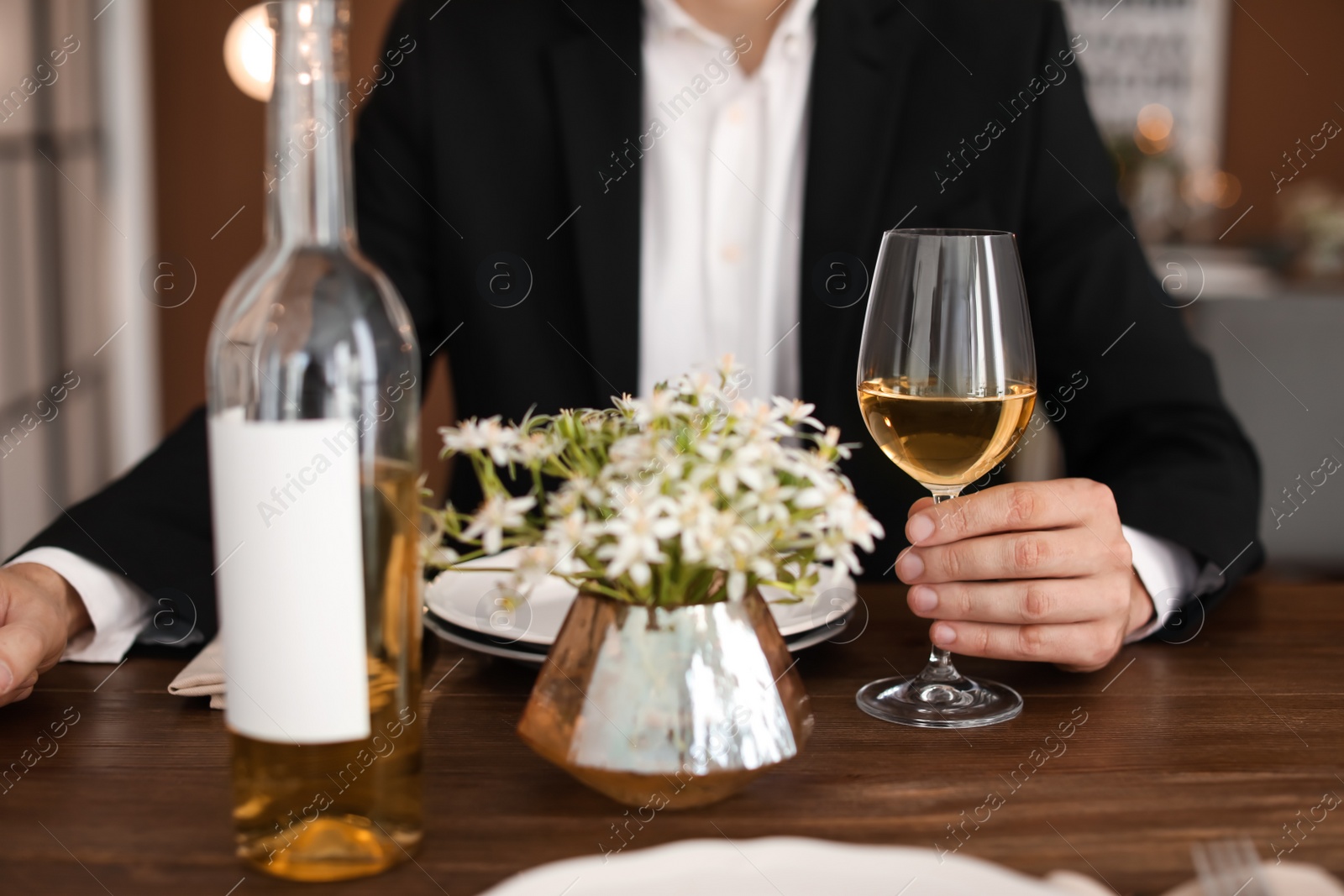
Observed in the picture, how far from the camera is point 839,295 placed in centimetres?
140

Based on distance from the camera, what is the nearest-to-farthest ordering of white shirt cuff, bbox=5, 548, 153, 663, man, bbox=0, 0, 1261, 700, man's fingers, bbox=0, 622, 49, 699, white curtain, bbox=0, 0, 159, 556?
man's fingers, bbox=0, 622, 49, 699, white shirt cuff, bbox=5, 548, 153, 663, man, bbox=0, 0, 1261, 700, white curtain, bbox=0, 0, 159, 556

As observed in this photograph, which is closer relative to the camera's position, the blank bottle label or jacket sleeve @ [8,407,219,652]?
the blank bottle label

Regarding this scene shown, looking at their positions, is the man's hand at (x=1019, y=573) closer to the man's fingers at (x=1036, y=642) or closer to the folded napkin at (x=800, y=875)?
the man's fingers at (x=1036, y=642)

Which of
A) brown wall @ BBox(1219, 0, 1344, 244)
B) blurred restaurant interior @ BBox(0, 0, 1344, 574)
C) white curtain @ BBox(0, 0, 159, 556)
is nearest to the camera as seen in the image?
blurred restaurant interior @ BBox(0, 0, 1344, 574)

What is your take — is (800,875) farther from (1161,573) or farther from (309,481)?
(1161,573)

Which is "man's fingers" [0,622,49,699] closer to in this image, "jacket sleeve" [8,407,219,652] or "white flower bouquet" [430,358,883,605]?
"jacket sleeve" [8,407,219,652]

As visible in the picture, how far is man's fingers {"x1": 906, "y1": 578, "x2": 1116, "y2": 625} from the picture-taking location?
78cm

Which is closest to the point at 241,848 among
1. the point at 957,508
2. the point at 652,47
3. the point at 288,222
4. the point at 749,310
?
the point at 288,222

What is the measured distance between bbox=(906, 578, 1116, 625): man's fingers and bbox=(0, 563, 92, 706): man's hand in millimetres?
545

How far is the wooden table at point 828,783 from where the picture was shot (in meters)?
0.55

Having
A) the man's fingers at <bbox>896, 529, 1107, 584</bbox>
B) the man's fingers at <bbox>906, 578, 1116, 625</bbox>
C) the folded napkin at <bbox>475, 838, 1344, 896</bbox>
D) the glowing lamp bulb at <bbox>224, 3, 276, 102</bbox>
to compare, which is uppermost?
the glowing lamp bulb at <bbox>224, 3, 276, 102</bbox>

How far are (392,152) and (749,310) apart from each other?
0.50 metres

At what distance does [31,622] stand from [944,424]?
0.59 m

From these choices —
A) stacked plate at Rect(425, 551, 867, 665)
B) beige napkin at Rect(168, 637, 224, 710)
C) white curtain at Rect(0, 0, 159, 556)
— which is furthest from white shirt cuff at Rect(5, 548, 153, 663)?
white curtain at Rect(0, 0, 159, 556)
